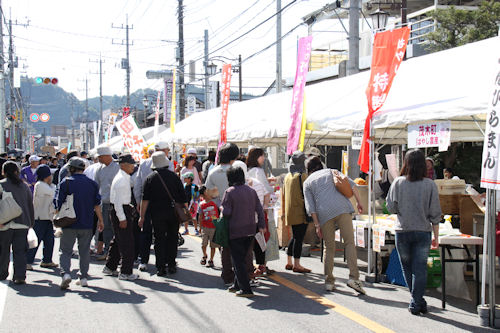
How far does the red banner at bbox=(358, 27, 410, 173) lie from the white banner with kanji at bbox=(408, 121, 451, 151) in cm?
61

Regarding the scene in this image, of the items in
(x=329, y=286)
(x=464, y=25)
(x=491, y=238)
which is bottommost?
(x=329, y=286)

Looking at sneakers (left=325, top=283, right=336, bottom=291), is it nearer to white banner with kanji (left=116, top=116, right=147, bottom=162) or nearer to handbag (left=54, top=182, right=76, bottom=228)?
handbag (left=54, top=182, right=76, bottom=228)

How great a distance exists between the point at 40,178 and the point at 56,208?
1789 mm

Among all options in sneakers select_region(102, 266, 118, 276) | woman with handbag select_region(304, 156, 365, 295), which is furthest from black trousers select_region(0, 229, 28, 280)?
woman with handbag select_region(304, 156, 365, 295)

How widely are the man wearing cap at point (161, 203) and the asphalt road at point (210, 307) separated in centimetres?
50

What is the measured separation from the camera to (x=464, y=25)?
16.3 m

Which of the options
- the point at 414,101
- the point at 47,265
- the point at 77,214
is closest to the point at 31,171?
the point at 47,265

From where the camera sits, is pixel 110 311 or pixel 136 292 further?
pixel 136 292

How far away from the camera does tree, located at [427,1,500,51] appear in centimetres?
1559

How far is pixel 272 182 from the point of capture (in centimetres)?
1088

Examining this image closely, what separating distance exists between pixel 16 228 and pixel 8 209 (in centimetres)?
34

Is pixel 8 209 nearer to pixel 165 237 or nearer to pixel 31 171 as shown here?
pixel 165 237

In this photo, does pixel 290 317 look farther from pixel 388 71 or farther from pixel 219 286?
pixel 388 71

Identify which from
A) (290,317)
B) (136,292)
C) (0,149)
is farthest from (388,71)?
(0,149)
